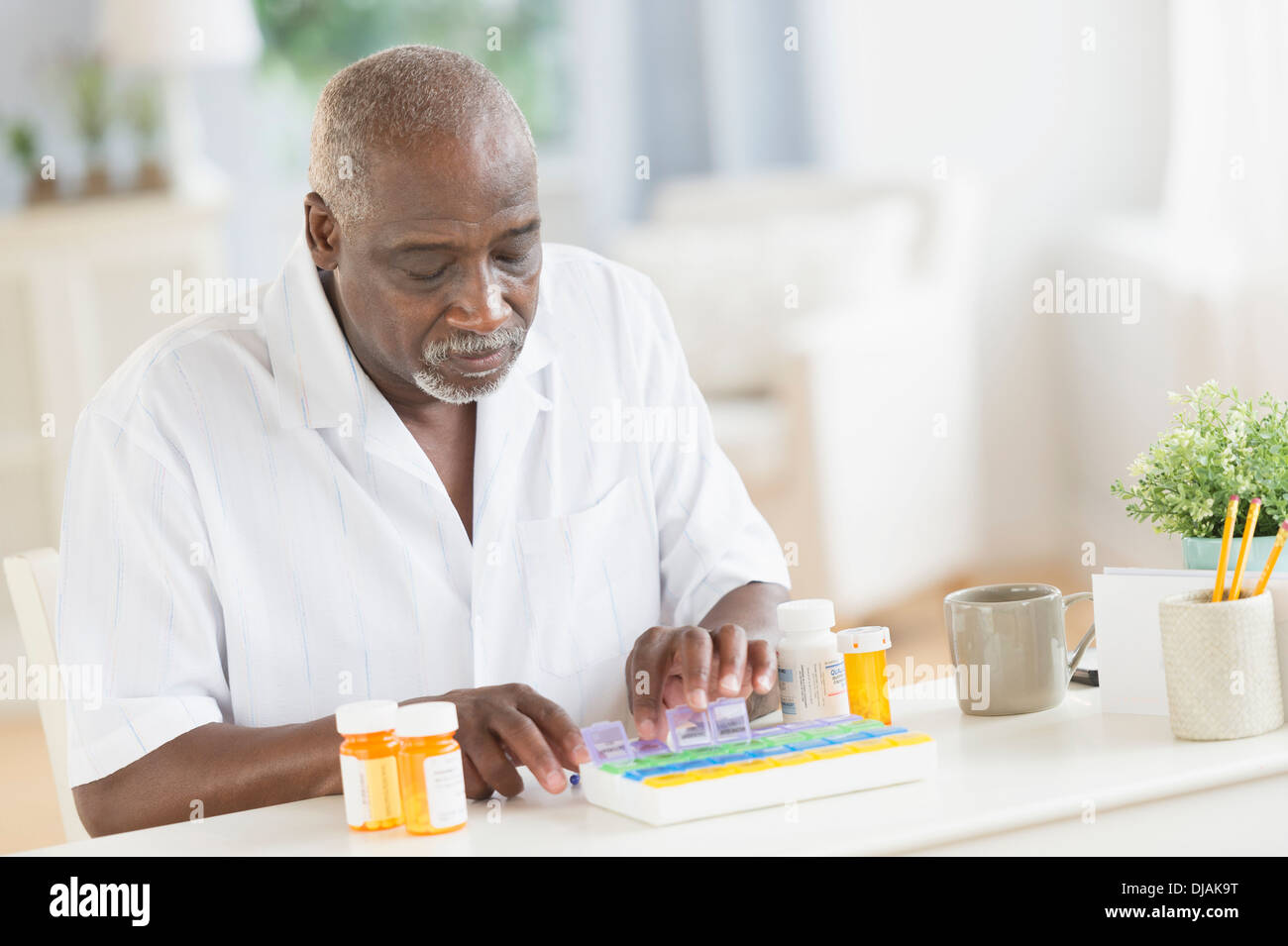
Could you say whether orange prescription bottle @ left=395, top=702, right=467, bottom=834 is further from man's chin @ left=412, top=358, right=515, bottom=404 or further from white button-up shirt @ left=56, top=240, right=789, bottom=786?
man's chin @ left=412, top=358, right=515, bottom=404

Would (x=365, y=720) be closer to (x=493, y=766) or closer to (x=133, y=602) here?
(x=493, y=766)

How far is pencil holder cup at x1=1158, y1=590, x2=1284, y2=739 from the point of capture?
4.08 ft

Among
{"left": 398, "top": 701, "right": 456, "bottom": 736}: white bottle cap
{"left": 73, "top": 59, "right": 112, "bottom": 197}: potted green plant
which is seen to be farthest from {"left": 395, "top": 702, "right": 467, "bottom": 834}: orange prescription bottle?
{"left": 73, "top": 59, "right": 112, "bottom": 197}: potted green plant

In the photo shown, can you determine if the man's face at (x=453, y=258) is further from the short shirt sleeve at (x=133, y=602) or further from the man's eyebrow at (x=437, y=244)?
the short shirt sleeve at (x=133, y=602)

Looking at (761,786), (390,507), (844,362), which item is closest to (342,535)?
(390,507)

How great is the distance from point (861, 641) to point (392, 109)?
0.67 meters

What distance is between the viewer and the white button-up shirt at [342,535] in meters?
1.46

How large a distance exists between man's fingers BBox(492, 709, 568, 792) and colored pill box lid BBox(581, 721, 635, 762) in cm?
3

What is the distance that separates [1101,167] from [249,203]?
2.59 metres

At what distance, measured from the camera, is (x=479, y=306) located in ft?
4.84

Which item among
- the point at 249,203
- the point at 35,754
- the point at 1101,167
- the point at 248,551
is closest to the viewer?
the point at 248,551
